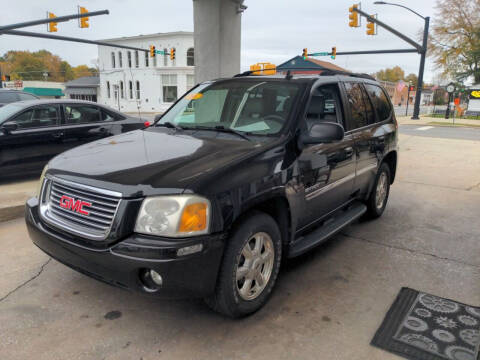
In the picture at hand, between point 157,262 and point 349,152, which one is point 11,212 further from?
point 349,152

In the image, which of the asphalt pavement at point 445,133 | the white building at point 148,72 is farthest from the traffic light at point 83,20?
the white building at point 148,72

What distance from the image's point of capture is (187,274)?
7.70 feet

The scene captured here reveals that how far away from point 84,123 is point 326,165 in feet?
17.6

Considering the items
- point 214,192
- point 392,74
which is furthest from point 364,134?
point 392,74

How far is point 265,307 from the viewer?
9.99ft

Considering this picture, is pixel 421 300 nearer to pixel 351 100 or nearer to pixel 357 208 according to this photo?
pixel 357 208

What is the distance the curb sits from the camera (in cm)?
493

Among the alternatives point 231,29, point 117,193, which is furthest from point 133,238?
point 231,29

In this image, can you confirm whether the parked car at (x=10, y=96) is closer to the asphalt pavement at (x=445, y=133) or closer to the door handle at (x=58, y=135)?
the door handle at (x=58, y=135)

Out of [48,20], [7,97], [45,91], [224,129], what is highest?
[48,20]

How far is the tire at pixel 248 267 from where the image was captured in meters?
2.54

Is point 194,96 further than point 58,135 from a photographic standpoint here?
No

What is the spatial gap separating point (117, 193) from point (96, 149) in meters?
0.95

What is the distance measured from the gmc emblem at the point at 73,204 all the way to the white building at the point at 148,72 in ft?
135
